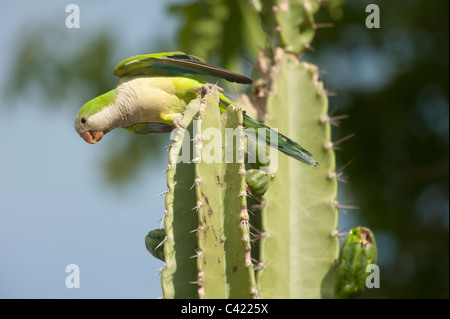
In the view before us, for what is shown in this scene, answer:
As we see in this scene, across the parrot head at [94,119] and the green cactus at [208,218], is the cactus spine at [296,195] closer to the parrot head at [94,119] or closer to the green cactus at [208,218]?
the green cactus at [208,218]

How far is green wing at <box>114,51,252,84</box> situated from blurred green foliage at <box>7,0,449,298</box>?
253cm

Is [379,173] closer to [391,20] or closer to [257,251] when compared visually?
[391,20]

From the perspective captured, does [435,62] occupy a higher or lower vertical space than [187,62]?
higher

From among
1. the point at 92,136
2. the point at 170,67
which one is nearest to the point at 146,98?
the point at 170,67

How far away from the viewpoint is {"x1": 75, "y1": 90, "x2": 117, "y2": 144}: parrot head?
2.60 metres

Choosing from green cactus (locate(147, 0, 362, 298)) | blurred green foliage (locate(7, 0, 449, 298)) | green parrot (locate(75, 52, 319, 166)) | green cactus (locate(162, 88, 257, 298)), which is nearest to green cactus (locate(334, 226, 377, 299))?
green cactus (locate(147, 0, 362, 298))

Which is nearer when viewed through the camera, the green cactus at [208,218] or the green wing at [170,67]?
the green cactus at [208,218]

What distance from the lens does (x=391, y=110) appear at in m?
5.29

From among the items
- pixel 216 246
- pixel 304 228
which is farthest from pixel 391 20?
pixel 216 246

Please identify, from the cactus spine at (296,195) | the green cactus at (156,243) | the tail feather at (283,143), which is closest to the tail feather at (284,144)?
the tail feather at (283,143)

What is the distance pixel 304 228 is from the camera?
283 centimetres

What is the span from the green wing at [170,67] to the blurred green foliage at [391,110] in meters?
2.53

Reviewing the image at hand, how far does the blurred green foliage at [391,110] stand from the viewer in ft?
16.9

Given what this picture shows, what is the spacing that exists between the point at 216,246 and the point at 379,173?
352 cm
